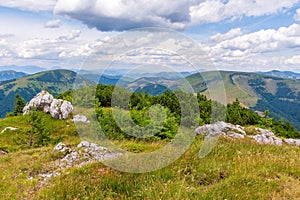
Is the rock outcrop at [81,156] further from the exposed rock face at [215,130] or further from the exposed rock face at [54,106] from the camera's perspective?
the exposed rock face at [54,106]

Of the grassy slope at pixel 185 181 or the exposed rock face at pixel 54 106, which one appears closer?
the grassy slope at pixel 185 181

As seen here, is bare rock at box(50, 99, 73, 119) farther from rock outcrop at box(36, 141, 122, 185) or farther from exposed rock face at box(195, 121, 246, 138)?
rock outcrop at box(36, 141, 122, 185)

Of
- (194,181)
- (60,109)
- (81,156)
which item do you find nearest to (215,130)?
(81,156)

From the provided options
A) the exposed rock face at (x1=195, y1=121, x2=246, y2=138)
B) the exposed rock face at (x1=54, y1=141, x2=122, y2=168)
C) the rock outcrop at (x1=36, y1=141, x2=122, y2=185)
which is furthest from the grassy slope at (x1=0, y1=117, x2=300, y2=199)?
the exposed rock face at (x1=195, y1=121, x2=246, y2=138)

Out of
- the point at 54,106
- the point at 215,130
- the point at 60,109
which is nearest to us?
the point at 215,130

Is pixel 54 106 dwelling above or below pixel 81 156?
below

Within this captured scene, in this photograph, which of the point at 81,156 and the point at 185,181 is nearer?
the point at 185,181

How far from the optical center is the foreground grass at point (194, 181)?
6227 mm

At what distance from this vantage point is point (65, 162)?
11039 mm

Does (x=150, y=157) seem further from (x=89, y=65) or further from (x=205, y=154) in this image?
(x=89, y=65)

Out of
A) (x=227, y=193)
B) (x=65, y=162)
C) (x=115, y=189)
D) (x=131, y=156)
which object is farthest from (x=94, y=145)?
(x=227, y=193)

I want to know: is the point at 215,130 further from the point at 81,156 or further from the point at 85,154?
the point at 81,156

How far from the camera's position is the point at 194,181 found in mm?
7324

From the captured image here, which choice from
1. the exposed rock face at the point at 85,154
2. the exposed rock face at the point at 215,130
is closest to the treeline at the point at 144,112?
the exposed rock face at the point at 215,130
